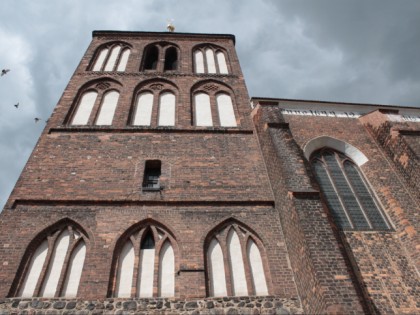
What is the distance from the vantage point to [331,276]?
17.6ft

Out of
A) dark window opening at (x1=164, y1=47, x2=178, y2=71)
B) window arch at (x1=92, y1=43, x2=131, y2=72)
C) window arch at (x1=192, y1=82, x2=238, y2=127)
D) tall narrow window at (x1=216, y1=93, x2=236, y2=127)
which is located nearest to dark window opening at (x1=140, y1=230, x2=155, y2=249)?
window arch at (x1=192, y1=82, x2=238, y2=127)

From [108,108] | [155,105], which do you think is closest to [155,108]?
[155,105]

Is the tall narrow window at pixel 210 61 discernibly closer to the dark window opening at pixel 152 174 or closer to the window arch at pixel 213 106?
the window arch at pixel 213 106

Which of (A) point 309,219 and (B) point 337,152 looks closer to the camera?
(A) point 309,219

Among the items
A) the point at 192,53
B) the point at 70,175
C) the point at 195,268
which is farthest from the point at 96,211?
the point at 192,53

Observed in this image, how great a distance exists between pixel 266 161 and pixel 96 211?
405 cm

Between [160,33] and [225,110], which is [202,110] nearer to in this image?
[225,110]

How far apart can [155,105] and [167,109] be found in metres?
0.38

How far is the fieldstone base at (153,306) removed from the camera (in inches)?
217

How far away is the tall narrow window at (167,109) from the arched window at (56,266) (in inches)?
166

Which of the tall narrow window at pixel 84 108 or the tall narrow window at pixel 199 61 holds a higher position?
the tall narrow window at pixel 199 61

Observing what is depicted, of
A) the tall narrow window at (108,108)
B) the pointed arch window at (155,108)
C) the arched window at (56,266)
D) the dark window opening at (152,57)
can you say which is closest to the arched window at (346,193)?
the pointed arch window at (155,108)

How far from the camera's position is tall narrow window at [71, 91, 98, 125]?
31.8 ft

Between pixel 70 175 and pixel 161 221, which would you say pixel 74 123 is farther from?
pixel 161 221
